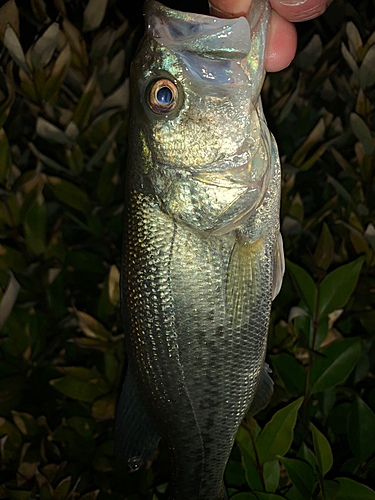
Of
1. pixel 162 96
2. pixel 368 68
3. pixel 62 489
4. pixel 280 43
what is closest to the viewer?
pixel 162 96

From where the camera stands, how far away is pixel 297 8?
72 cm

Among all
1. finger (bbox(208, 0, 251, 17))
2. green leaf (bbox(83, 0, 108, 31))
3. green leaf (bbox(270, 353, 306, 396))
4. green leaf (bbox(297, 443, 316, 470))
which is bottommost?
green leaf (bbox(297, 443, 316, 470))

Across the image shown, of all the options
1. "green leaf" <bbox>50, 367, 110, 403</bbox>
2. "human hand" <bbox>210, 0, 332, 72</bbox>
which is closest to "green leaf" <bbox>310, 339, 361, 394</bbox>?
"green leaf" <bbox>50, 367, 110, 403</bbox>

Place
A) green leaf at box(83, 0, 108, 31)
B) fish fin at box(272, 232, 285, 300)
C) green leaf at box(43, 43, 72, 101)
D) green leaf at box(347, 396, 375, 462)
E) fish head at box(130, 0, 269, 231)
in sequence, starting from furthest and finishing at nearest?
green leaf at box(83, 0, 108, 31) → green leaf at box(43, 43, 72, 101) → green leaf at box(347, 396, 375, 462) → fish fin at box(272, 232, 285, 300) → fish head at box(130, 0, 269, 231)

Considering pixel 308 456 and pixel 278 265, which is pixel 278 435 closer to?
pixel 308 456

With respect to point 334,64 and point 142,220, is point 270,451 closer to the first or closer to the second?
point 142,220

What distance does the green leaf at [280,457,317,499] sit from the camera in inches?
36.0

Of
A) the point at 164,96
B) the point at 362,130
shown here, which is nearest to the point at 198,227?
the point at 164,96

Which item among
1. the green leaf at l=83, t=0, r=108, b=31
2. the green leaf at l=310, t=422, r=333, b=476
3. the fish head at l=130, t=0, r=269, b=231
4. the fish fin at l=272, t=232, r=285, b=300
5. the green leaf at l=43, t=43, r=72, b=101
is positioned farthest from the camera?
the green leaf at l=83, t=0, r=108, b=31

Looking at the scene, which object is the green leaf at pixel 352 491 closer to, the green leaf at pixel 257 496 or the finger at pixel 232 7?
the green leaf at pixel 257 496

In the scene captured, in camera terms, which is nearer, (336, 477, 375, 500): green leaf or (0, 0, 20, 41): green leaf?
(336, 477, 375, 500): green leaf

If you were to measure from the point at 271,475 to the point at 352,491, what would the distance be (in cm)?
18

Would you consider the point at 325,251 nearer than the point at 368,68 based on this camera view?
Yes

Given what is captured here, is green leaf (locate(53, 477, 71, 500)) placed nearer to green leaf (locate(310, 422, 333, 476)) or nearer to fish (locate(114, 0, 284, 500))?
fish (locate(114, 0, 284, 500))
